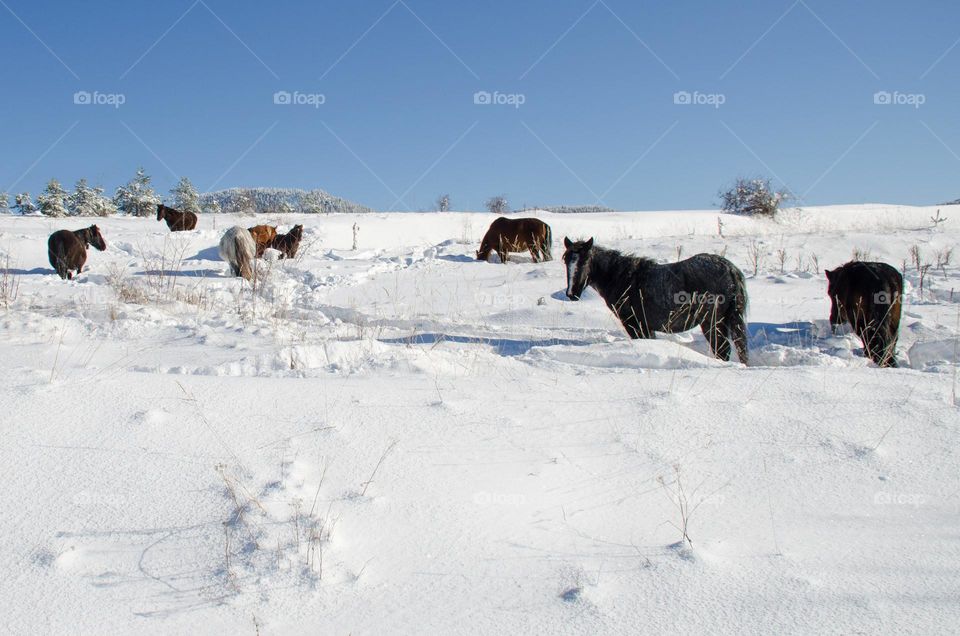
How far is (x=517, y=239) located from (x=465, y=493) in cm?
1346

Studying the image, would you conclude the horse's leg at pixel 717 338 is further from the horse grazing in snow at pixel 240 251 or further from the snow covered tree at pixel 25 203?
the snow covered tree at pixel 25 203

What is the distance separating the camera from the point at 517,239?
620 inches

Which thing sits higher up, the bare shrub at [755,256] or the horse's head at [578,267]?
the bare shrub at [755,256]

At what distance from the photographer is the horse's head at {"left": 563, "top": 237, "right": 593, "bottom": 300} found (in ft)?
24.9

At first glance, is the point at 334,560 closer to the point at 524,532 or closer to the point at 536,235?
the point at 524,532

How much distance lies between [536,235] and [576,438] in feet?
42.9

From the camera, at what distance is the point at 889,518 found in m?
2.38

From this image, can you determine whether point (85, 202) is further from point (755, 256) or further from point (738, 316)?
point (738, 316)

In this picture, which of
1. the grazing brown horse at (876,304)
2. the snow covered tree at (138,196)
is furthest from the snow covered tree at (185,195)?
the grazing brown horse at (876,304)

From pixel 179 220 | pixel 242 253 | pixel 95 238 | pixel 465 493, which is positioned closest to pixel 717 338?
pixel 465 493

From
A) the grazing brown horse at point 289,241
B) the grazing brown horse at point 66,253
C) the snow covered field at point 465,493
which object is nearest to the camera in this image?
the snow covered field at point 465,493

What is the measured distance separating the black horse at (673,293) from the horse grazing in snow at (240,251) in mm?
7514

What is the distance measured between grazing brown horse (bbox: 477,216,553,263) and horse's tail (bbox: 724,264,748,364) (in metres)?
9.20

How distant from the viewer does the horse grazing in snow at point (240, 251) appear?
12792mm
